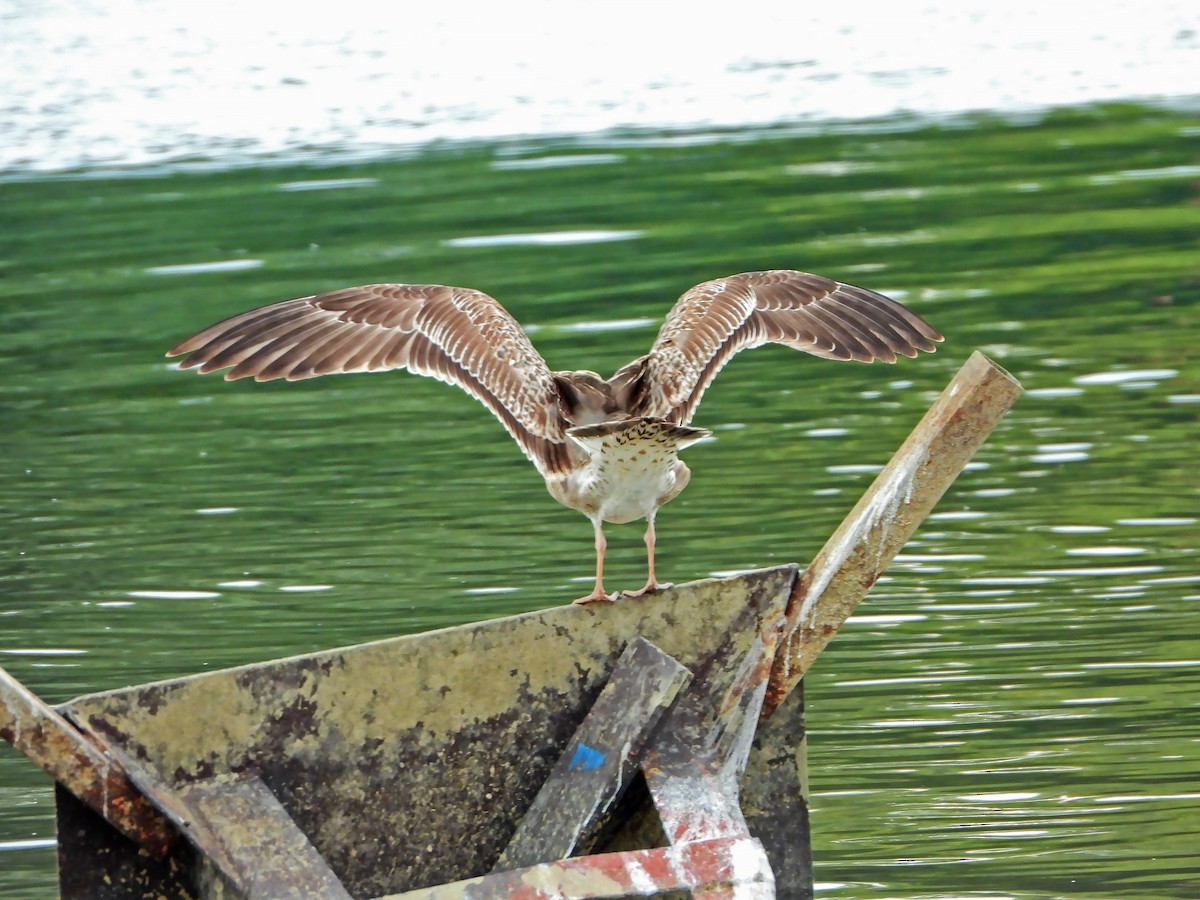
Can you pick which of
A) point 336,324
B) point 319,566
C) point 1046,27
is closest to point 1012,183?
point 1046,27

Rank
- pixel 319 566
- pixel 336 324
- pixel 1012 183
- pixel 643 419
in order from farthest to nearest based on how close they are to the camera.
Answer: pixel 1012 183
pixel 319 566
pixel 336 324
pixel 643 419

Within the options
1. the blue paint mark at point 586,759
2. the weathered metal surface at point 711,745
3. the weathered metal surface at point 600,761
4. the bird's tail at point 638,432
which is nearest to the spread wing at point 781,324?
the bird's tail at point 638,432

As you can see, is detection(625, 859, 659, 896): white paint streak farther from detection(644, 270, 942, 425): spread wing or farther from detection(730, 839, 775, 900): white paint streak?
detection(644, 270, 942, 425): spread wing

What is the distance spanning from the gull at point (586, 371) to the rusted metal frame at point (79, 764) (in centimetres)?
139

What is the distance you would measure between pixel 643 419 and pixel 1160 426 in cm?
695

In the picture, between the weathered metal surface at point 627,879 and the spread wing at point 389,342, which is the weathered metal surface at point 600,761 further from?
the spread wing at point 389,342

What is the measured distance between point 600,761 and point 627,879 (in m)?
0.77

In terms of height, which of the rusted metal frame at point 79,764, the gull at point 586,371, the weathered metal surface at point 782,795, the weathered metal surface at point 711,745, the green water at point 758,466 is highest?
the gull at point 586,371

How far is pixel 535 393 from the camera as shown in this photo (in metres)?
7.04

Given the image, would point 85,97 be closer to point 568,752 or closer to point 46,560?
point 46,560

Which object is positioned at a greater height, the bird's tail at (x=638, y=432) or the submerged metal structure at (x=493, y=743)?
the bird's tail at (x=638, y=432)

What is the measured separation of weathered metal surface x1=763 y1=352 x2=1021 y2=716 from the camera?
20.7 ft

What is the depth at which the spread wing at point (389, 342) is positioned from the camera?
283 inches

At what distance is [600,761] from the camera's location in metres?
6.18
